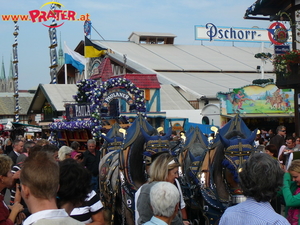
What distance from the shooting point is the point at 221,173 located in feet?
20.8

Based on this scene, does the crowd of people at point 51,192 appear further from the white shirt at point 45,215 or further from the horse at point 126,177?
the horse at point 126,177

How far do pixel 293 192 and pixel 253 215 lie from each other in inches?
66.9

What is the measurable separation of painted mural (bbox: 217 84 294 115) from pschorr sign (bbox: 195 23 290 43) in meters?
17.4

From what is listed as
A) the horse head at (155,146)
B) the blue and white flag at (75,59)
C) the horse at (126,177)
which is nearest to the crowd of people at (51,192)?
the horse at (126,177)

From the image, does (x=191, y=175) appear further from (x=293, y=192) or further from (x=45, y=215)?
(x=45, y=215)

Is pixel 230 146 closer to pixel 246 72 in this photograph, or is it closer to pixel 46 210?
pixel 46 210

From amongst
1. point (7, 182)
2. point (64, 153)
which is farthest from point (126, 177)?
point (7, 182)

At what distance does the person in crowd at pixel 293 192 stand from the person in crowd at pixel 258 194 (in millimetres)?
1129

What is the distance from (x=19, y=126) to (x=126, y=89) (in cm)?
1792

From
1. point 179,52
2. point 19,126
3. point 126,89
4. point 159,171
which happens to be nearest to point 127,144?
point 159,171

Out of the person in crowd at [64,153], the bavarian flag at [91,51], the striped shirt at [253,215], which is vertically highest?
the bavarian flag at [91,51]

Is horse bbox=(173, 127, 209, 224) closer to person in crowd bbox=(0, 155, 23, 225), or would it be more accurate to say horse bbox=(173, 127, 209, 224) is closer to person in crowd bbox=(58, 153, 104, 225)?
person in crowd bbox=(58, 153, 104, 225)

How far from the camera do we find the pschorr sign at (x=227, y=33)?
140 feet

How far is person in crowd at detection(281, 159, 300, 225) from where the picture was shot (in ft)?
14.8
